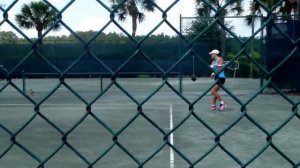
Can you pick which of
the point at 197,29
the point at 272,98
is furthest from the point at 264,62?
the point at 197,29

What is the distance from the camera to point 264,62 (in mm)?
16219

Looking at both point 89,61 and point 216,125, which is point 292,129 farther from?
point 89,61

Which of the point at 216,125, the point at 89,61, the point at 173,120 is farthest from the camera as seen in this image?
the point at 89,61

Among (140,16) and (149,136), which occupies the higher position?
(140,16)

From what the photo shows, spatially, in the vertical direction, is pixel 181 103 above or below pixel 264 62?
below

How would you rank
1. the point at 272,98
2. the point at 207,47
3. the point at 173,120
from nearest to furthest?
the point at 173,120, the point at 272,98, the point at 207,47

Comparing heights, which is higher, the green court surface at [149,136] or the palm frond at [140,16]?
the palm frond at [140,16]

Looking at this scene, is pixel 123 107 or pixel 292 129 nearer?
pixel 292 129

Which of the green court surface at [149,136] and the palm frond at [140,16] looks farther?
the palm frond at [140,16]

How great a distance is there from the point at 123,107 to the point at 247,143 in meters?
5.77

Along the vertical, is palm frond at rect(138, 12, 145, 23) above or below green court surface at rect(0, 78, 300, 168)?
above

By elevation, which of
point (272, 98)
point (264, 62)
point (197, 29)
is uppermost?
point (197, 29)

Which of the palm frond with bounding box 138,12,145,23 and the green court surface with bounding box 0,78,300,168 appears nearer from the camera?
the green court surface with bounding box 0,78,300,168

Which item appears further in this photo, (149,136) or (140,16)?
(140,16)
